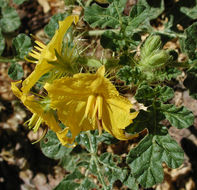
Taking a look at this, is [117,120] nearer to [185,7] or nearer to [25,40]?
[25,40]

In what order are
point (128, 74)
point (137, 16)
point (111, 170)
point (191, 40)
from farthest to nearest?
point (111, 170) < point (191, 40) < point (137, 16) < point (128, 74)

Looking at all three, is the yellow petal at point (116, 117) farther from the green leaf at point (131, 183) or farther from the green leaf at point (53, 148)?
the green leaf at point (53, 148)

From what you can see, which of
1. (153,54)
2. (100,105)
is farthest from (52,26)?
(100,105)

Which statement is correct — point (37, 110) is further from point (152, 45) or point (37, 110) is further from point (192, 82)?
point (192, 82)

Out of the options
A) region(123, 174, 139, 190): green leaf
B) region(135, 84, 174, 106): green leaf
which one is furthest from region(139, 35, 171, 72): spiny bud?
region(123, 174, 139, 190): green leaf

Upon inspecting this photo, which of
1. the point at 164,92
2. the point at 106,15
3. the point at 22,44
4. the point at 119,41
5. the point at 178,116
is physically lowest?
the point at 178,116

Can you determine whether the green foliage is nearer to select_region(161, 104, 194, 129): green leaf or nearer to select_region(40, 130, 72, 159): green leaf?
select_region(161, 104, 194, 129): green leaf

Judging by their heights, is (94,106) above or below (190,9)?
below

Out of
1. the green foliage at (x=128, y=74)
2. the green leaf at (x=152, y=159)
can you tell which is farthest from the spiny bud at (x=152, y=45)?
the green leaf at (x=152, y=159)
